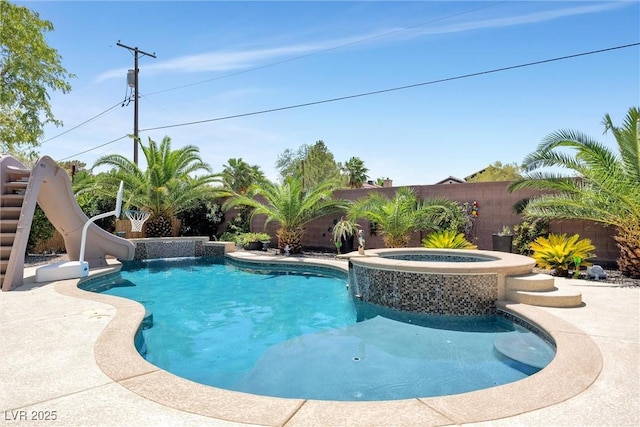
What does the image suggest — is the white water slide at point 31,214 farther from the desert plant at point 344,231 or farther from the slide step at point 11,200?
the desert plant at point 344,231

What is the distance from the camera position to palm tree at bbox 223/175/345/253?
15328 millimetres

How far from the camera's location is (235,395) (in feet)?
10.7

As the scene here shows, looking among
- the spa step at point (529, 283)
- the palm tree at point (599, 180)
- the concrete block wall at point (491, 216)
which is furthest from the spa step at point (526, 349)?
the concrete block wall at point (491, 216)

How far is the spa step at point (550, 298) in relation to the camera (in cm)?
651

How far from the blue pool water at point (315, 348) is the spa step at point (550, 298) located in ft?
1.90

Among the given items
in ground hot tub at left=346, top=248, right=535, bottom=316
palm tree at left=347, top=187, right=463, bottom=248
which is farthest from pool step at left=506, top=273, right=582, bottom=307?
palm tree at left=347, top=187, right=463, bottom=248

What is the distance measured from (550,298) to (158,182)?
621 inches

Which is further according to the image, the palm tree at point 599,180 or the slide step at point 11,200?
the palm tree at point 599,180

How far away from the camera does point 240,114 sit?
21.3 meters

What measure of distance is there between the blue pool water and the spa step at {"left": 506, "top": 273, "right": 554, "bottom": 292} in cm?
76

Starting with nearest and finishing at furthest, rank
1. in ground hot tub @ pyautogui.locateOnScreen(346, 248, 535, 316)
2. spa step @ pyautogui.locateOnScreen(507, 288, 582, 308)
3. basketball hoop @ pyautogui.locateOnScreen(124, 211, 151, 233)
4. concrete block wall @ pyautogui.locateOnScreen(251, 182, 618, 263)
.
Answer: spa step @ pyautogui.locateOnScreen(507, 288, 582, 308) → in ground hot tub @ pyautogui.locateOnScreen(346, 248, 535, 316) → concrete block wall @ pyautogui.locateOnScreen(251, 182, 618, 263) → basketball hoop @ pyautogui.locateOnScreen(124, 211, 151, 233)

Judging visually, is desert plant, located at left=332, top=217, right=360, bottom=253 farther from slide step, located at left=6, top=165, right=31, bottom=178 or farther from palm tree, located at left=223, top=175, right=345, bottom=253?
slide step, located at left=6, top=165, right=31, bottom=178

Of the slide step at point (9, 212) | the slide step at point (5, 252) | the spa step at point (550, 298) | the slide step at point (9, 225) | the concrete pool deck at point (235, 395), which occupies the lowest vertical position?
the concrete pool deck at point (235, 395)

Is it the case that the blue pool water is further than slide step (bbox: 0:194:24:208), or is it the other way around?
slide step (bbox: 0:194:24:208)
